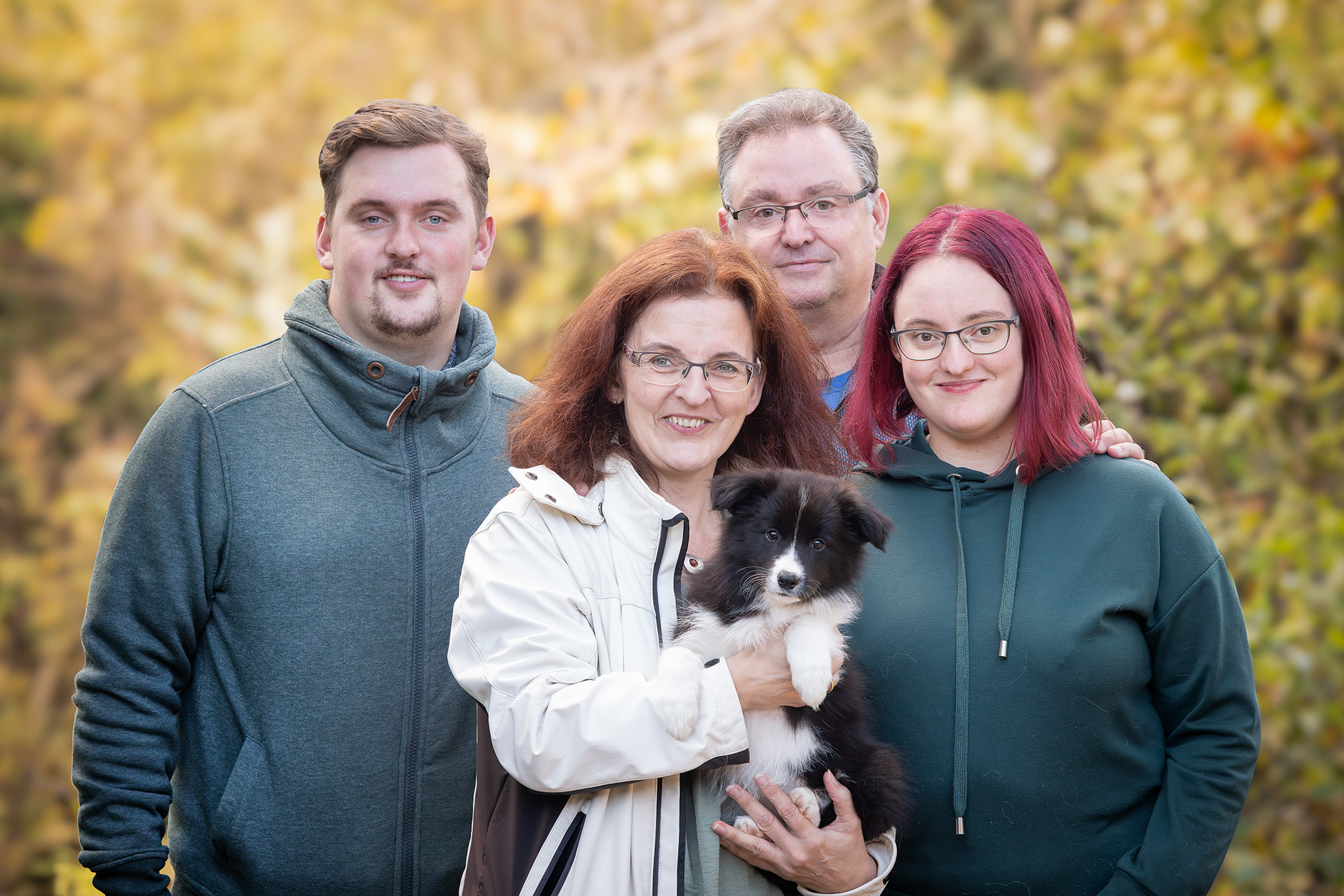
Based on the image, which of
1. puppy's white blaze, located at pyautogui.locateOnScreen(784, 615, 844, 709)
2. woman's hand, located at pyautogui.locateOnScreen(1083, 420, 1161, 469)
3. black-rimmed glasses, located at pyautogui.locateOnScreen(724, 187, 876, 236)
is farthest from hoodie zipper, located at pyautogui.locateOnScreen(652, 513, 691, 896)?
black-rimmed glasses, located at pyautogui.locateOnScreen(724, 187, 876, 236)

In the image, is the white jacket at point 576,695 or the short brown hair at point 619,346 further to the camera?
the short brown hair at point 619,346

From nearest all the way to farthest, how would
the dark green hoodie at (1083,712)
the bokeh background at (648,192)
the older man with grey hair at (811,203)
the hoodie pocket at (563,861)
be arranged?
the hoodie pocket at (563,861), the dark green hoodie at (1083,712), the older man with grey hair at (811,203), the bokeh background at (648,192)

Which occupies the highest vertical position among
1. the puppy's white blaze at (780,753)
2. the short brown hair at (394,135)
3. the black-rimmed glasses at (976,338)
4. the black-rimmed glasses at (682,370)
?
the short brown hair at (394,135)

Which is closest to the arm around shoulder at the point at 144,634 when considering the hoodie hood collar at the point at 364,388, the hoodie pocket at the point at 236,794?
the hoodie pocket at the point at 236,794

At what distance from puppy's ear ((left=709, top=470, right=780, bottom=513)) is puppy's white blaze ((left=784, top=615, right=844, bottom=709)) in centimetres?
31

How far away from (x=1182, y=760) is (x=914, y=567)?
28.6 inches

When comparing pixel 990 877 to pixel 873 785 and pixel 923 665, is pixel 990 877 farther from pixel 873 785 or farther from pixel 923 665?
pixel 923 665

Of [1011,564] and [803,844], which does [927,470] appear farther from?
[803,844]

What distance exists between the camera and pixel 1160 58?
17.6 feet

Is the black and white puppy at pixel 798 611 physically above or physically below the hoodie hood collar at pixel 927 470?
below

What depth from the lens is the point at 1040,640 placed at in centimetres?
234

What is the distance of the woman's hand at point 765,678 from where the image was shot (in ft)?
7.44

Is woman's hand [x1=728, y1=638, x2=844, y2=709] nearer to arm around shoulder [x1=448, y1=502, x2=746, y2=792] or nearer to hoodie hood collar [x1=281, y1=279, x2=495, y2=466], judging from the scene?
arm around shoulder [x1=448, y1=502, x2=746, y2=792]

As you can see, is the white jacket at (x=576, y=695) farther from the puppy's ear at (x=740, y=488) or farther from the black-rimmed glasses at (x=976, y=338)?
the black-rimmed glasses at (x=976, y=338)
